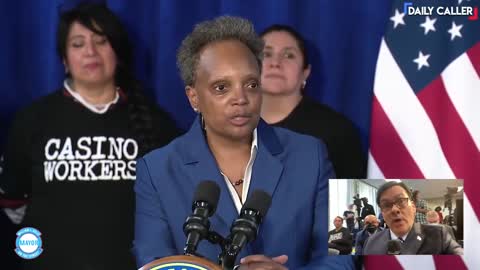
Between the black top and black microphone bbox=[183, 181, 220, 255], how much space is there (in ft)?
4.35

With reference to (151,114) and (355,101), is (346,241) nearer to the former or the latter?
(355,101)

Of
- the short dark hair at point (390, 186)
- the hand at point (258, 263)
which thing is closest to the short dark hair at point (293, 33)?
the short dark hair at point (390, 186)

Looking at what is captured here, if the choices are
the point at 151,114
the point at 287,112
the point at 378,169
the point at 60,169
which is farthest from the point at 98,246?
the point at 378,169

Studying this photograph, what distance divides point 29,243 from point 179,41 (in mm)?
849

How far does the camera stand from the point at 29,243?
8.55ft

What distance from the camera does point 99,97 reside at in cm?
253

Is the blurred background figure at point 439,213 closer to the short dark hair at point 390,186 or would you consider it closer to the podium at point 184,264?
the short dark hair at point 390,186

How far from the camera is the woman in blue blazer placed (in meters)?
1.60

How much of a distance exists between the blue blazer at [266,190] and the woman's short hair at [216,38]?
0.52ft

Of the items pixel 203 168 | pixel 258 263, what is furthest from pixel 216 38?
pixel 258 263

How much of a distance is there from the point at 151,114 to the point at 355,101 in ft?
2.24

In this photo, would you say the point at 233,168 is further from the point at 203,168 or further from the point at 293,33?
the point at 293,33

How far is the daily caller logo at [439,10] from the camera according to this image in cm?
258

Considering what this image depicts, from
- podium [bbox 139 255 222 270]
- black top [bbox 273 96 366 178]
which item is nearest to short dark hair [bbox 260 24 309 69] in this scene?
black top [bbox 273 96 366 178]
